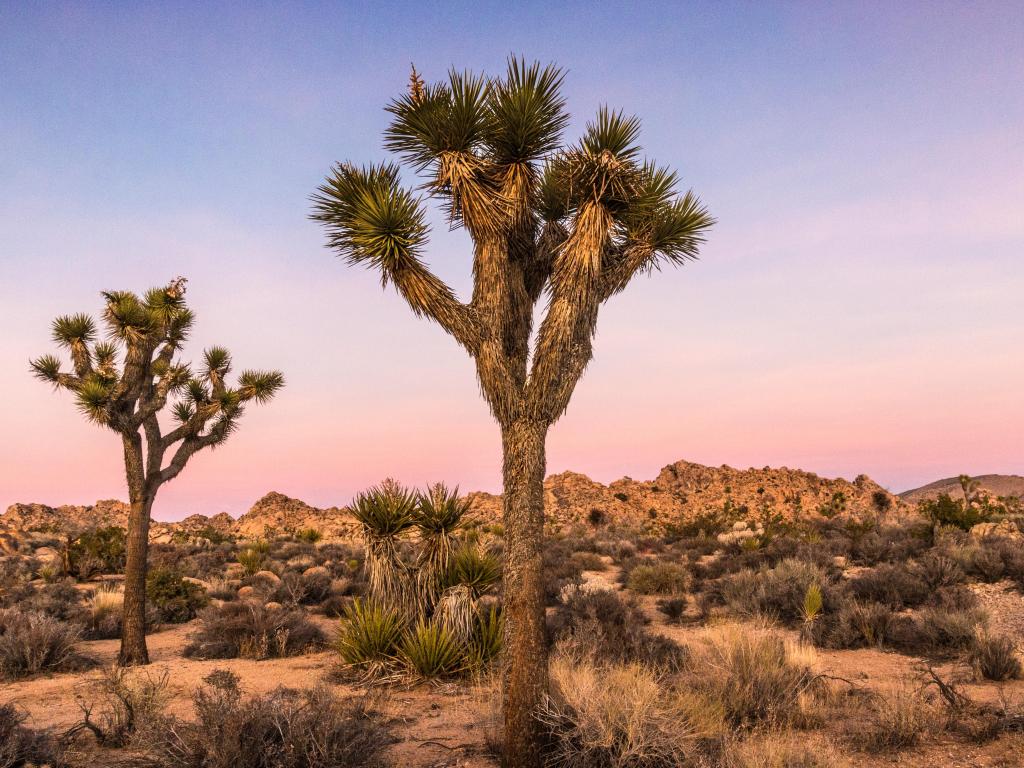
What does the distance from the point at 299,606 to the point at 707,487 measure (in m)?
37.4

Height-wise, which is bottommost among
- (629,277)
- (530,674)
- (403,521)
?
(530,674)

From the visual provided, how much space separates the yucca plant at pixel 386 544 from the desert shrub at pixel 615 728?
14.0 ft

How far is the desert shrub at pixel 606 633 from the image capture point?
9.45 m

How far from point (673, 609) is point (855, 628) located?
12.7ft

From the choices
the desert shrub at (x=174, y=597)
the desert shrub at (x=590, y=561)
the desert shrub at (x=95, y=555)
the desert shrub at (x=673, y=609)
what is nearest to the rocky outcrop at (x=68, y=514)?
the desert shrub at (x=95, y=555)

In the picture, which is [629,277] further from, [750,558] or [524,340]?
[750,558]

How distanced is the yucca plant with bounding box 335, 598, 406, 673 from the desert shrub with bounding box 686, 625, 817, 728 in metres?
4.16

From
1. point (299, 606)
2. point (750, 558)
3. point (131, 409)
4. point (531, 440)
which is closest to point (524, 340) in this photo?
point (531, 440)

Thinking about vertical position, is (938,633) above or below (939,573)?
below

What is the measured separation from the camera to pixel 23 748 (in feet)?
19.0

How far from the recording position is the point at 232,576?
21094mm

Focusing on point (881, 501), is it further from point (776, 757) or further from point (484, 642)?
point (776, 757)

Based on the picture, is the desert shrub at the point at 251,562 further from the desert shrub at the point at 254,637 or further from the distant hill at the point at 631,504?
the distant hill at the point at 631,504

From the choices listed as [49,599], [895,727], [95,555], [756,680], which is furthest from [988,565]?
[95,555]
